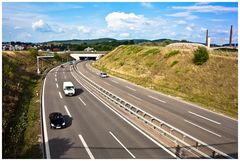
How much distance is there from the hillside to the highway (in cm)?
1348

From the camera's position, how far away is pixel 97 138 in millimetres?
22656

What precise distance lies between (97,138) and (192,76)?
3568 centimetres

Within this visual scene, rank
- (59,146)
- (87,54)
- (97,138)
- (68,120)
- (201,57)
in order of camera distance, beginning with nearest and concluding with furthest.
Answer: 1. (59,146)
2. (97,138)
3. (68,120)
4. (201,57)
5. (87,54)

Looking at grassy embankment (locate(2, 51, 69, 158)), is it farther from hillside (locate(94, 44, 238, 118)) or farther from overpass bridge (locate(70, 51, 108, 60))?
overpass bridge (locate(70, 51, 108, 60))

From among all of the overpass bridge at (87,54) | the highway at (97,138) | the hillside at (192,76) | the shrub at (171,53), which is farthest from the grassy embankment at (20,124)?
the overpass bridge at (87,54)

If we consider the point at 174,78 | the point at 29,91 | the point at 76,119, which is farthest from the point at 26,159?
the point at 174,78

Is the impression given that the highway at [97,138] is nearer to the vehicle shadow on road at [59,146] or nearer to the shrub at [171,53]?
the vehicle shadow on road at [59,146]

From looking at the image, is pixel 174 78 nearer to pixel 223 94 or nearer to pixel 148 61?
pixel 223 94

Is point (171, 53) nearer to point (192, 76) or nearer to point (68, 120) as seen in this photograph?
point (192, 76)

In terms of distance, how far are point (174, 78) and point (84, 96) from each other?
2214 cm

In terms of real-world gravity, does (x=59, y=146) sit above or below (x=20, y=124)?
above

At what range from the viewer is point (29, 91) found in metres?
47.6

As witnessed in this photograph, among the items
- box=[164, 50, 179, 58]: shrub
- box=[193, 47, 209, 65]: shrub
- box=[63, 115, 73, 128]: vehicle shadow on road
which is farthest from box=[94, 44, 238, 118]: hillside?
box=[63, 115, 73, 128]: vehicle shadow on road

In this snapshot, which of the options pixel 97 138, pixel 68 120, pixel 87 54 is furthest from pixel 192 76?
pixel 87 54
